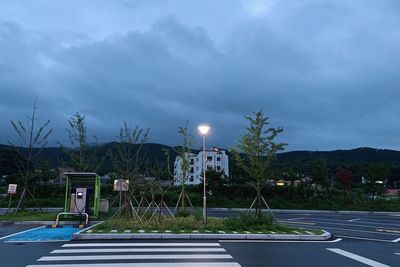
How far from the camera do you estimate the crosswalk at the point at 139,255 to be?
339 inches

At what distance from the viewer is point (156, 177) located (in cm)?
2345

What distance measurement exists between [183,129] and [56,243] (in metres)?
11.4

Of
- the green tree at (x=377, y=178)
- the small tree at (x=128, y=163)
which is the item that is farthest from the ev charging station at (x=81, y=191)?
the green tree at (x=377, y=178)

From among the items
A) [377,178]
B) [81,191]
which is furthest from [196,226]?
[377,178]

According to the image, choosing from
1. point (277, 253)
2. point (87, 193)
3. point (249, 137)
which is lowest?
point (277, 253)

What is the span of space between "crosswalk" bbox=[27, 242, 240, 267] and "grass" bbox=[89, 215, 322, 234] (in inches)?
96.7

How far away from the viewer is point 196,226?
15289 millimetres

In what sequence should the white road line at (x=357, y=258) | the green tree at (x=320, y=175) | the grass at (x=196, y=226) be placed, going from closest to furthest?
the white road line at (x=357, y=258) < the grass at (x=196, y=226) < the green tree at (x=320, y=175)

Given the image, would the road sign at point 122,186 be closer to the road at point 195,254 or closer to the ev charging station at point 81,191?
the ev charging station at point 81,191

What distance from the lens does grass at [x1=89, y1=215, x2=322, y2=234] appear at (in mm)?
14391

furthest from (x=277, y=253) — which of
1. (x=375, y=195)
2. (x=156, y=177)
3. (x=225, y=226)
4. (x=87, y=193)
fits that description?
(x=375, y=195)

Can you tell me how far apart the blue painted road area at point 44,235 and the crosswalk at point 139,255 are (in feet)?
5.50

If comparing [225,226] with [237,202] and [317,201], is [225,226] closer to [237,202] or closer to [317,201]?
[237,202]

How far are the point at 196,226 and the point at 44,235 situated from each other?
537cm
